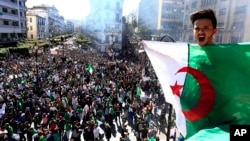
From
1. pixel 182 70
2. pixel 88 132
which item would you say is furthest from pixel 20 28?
pixel 182 70

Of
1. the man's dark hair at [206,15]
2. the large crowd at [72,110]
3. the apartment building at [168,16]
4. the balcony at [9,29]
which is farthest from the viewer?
the apartment building at [168,16]

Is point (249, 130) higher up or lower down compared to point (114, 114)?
higher up

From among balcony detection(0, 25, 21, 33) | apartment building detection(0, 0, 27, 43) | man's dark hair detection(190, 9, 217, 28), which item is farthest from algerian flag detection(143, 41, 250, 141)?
balcony detection(0, 25, 21, 33)

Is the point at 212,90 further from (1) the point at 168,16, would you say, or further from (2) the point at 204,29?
(1) the point at 168,16

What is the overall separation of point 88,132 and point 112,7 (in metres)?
46.2

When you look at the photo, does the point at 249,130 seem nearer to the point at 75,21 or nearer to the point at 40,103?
the point at 40,103

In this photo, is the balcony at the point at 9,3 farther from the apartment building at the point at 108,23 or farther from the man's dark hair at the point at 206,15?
the man's dark hair at the point at 206,15

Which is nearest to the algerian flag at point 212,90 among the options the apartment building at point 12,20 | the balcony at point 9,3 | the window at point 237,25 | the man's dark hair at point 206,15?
the man's dark hair at point 206,15

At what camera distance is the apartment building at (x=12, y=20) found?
42.0 m

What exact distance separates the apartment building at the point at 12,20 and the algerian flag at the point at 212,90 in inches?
1685

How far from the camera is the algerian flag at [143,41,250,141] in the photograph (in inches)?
82.3

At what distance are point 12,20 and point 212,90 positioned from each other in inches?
1959

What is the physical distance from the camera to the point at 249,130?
1.87 m

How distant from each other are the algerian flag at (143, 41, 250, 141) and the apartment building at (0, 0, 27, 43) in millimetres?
42794
